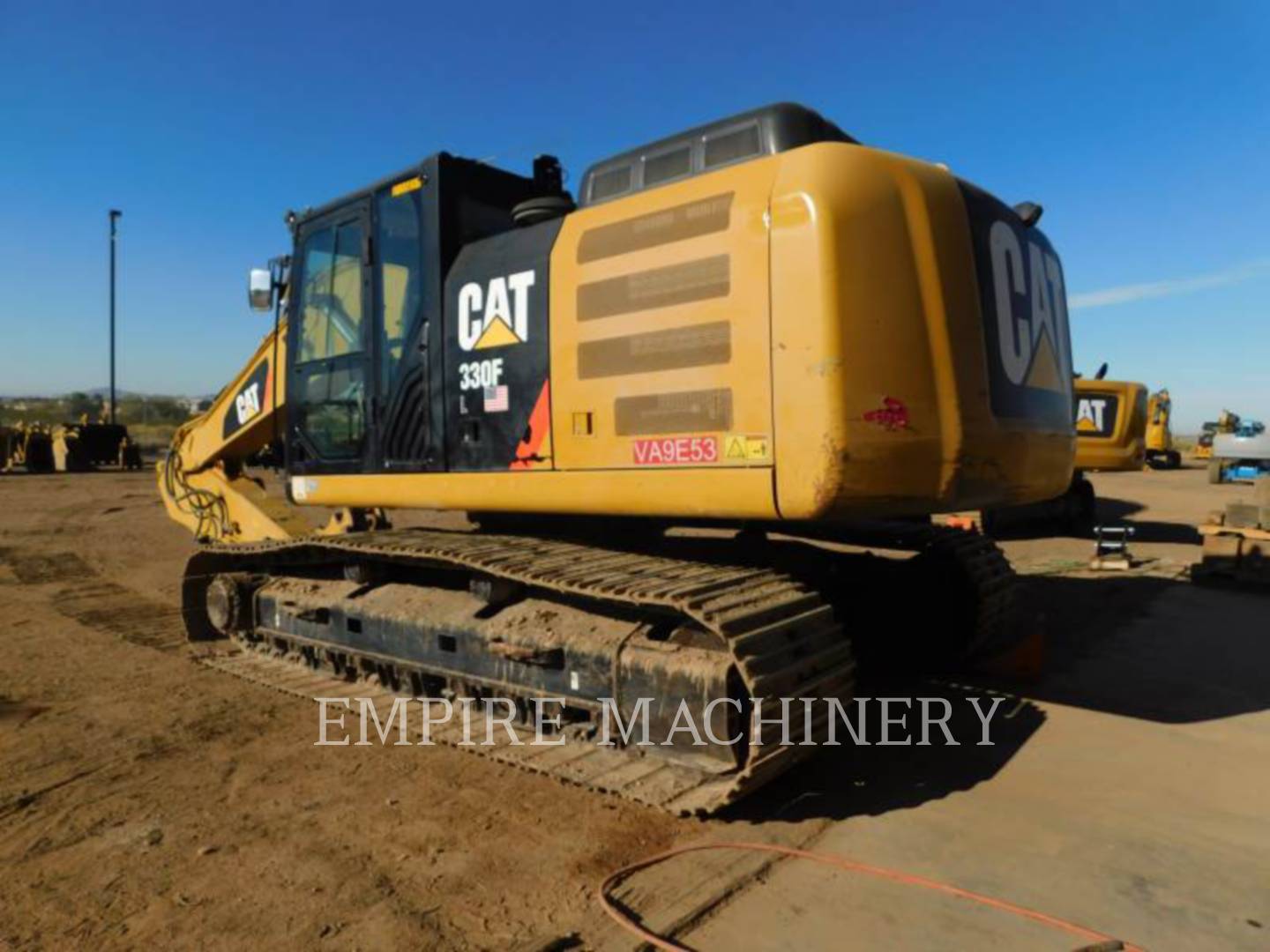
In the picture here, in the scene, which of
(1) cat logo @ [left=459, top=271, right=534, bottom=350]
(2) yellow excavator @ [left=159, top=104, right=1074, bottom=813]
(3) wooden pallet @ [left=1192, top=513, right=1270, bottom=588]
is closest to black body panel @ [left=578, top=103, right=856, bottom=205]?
(2) yellow excavator @ [left=159, top=104, right=1074, bottom=813]

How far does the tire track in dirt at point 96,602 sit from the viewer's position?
6684 millimetres

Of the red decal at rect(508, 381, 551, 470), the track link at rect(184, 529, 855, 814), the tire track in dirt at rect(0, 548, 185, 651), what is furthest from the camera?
the tire track in dirt at rect(0, 548, 185, 651)

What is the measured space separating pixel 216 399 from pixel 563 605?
4428 mm

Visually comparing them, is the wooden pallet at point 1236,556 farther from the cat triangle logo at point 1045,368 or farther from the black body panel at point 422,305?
the black body panel at point 422,305

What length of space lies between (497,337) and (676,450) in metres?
1.26

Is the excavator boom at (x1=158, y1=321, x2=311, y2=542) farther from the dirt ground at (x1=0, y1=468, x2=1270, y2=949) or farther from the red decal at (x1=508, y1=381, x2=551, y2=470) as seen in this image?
the red decal at (x1=508, y1=381, x2=551, y2=470)

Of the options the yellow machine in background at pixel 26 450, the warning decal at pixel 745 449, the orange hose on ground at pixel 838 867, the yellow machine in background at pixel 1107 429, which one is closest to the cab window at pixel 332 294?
the warning decal at pixel 745 449

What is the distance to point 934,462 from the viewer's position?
11.3 ft

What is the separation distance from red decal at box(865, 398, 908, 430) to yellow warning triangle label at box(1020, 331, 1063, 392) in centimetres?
98

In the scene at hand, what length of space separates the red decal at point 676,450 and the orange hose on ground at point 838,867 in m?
1.48

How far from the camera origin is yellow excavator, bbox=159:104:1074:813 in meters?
3.34

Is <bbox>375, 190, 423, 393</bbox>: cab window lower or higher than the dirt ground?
higher

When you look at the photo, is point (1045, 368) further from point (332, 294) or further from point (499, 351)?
point (332, 294)

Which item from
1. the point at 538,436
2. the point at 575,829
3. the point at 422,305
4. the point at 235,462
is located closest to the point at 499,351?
the point at 538,436
